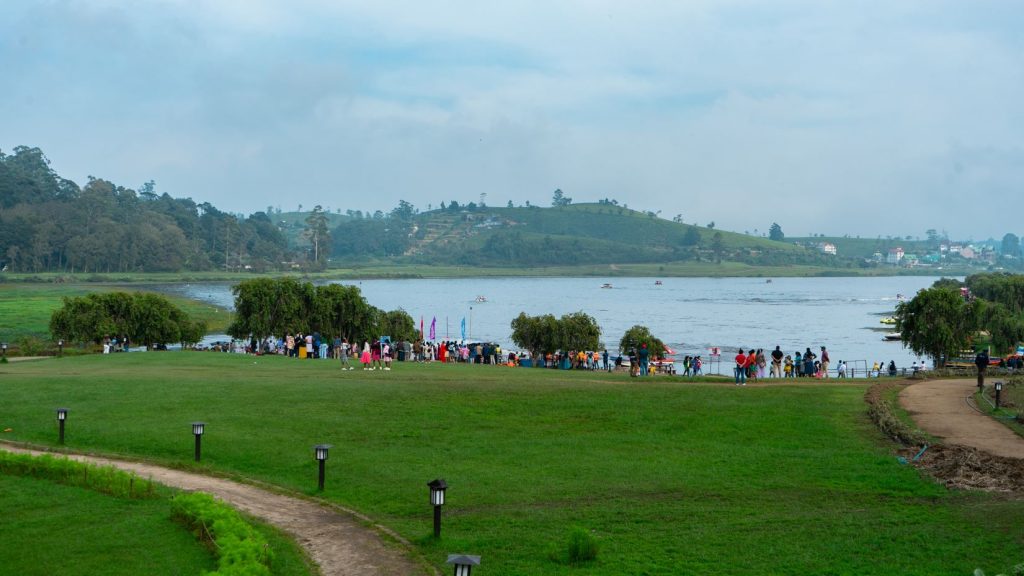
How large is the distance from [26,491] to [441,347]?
32998mm

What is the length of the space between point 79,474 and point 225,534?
5626mm

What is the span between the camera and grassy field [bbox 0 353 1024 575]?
13766mm

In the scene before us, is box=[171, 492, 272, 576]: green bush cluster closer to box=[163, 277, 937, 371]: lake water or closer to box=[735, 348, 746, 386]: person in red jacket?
box=[735, 348, 746, 386]: person in red jacket

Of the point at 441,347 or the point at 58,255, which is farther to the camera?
the point at 58,255

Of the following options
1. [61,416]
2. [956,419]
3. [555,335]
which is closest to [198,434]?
[61,416]

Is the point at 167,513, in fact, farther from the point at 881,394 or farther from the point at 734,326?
the point at 734,326

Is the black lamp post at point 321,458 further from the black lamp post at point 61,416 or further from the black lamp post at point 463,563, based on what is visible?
the black lamp post at point 61,416

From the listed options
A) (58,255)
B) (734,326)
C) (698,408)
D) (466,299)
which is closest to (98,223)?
(58,255)

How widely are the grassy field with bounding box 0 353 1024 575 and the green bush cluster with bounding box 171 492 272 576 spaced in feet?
8.10

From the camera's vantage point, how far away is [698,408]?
987 inches

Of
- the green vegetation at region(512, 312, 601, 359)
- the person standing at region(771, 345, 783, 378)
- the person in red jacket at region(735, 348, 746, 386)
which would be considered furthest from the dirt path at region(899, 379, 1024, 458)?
the green vegetation at region(512, 312, 601, 359)

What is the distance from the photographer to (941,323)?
46.4 m

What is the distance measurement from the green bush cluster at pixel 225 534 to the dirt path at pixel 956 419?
15.5m

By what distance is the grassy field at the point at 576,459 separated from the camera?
542 inches
